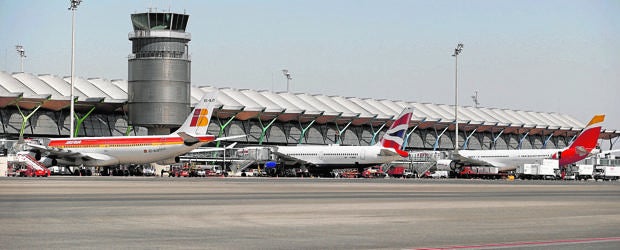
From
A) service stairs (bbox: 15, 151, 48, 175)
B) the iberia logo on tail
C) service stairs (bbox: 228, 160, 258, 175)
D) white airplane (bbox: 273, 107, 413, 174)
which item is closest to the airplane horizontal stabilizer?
the iberia logo on tail

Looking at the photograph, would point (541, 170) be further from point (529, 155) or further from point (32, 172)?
point (32, 172)

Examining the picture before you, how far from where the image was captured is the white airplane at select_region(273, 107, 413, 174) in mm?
107562

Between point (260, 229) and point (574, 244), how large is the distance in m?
8.21

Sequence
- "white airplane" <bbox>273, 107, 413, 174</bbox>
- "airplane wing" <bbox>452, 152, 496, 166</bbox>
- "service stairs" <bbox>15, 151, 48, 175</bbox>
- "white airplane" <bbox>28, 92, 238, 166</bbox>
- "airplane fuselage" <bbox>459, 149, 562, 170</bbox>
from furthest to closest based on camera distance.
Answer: "airplane wing" <bbox>452, 152, 496, 166</bbox>, "airplane fuselage" <bbox>459, 149, 562, 170</bbox>, "white airplane" <bbox>273, 107, 413, 174</bbox>, "white airplane" <bbox>28, 92, 238, 166</bbox>, "service stairs" <bbox>15, 151, 48, 175</bbox>

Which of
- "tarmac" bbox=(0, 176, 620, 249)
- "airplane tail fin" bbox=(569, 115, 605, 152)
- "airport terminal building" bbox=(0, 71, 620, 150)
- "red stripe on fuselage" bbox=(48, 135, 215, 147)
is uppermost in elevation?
"airport terminal building" bbox=(0, 71, 620, 150)

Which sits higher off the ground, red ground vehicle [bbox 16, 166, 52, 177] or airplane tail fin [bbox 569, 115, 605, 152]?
airplane tail fin [bbox 569, 115, 605, 152]

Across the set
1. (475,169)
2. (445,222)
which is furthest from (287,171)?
(445,222)

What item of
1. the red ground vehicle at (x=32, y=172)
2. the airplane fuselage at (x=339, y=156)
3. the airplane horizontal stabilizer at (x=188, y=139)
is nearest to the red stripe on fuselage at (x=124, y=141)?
the airplane horizontal stabilizer at (x=188, y=139)

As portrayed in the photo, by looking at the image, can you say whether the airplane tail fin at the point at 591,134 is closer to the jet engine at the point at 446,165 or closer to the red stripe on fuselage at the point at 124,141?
the jet engine at the point at 446,165

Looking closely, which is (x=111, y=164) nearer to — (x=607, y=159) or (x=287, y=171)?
(x=287, y=171)

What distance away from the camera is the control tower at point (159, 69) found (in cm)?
13612

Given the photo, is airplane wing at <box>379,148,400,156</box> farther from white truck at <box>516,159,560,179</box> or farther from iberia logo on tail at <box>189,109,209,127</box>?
iberia logo on tail at <box>189,109,209,127</box>

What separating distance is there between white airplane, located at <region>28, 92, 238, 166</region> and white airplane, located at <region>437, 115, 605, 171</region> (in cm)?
3852

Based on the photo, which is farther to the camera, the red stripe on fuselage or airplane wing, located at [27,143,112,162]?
the red stripe on fuselage
